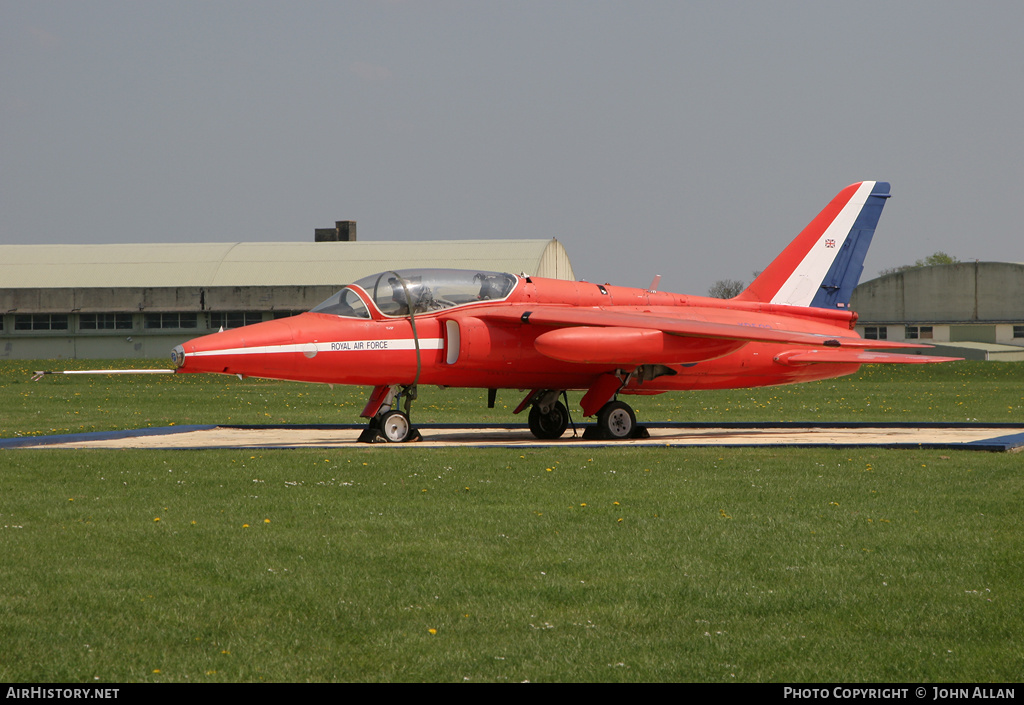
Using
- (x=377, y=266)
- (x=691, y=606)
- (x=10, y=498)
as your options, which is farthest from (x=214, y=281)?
(x=691, y=606)

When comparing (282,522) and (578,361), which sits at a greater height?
(578,361)

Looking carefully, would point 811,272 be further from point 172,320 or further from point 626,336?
point 172,320

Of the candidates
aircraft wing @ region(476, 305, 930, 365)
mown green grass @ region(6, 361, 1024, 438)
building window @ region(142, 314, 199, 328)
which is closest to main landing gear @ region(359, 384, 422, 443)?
aircraft wing @ region(476, 305, 930, 365)

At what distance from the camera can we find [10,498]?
34.4 ft

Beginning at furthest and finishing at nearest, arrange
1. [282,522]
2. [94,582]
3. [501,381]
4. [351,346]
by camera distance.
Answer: [501,381] < [351,346] < [282,522] < [94,582]

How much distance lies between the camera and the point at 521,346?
18.0 metres

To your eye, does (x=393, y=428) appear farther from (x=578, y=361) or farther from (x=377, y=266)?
(x=377, y=266)

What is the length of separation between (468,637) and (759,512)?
4.51 m

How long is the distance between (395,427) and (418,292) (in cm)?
232

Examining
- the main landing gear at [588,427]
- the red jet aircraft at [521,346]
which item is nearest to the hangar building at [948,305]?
the red jet aircraft at [521,346]

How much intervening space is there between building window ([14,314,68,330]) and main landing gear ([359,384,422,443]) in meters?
54.5

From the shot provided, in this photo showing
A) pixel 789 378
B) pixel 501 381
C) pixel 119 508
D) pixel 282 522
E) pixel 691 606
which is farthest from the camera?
pixel 789 378

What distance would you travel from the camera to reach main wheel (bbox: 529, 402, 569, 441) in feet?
64.2

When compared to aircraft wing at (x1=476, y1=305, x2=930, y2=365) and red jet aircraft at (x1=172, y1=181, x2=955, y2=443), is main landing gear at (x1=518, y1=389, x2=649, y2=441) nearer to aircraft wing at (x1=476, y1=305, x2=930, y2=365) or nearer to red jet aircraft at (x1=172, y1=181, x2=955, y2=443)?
red jet aircraft at (x1=172, y1=181, x2=955, y2=443)
